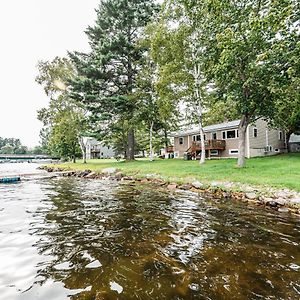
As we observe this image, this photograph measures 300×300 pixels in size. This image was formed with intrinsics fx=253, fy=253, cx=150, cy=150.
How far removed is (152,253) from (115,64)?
2623cm

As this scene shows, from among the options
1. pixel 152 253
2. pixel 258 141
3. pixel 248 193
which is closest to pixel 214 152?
pixel 258 141

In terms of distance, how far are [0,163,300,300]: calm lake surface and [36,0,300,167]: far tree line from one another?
32.0 feet

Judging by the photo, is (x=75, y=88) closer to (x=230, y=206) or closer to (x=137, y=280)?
(x=230, y=206)

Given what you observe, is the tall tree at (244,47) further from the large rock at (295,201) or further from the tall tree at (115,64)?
the tall tree at (115,64)

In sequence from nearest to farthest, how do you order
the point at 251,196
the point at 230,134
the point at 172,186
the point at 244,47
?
the point at 251,196 < the point at 172,186 < the point at 244,47 < the point at 230,134

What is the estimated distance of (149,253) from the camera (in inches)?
199

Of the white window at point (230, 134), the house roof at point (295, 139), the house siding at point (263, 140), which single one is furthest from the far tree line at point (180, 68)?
the house roof at point (295, 139)

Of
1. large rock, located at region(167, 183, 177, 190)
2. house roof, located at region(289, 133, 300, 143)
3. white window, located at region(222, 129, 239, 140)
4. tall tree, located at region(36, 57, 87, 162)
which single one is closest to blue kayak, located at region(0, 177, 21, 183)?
large rock, located at region(167, 183, 177, 190)

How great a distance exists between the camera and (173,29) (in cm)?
2058

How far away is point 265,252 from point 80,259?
12.1 ft

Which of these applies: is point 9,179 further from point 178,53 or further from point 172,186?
point 178,53

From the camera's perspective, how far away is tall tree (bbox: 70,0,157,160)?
1044 inches

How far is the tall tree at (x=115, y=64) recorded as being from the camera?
26516 mm

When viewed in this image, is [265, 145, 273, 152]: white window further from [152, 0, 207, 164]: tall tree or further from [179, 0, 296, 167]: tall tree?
[179, 0, 296, 167]: tall tree
